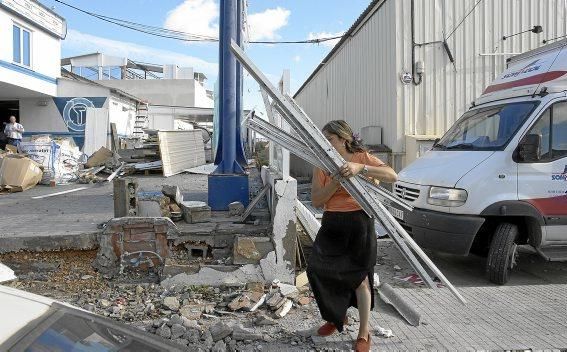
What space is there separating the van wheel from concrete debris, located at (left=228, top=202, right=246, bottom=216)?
3197mm

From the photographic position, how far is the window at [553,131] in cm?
571

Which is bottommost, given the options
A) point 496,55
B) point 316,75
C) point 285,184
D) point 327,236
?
point 327,236

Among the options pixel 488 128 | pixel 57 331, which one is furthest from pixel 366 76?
pixel 57 331

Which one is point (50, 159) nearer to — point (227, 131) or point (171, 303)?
point (227, 131)

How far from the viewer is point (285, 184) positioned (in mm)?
5176

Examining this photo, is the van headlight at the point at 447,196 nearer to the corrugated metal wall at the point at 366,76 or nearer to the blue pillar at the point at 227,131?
the blue pillar at the point at 227,131

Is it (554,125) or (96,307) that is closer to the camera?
(96,307)

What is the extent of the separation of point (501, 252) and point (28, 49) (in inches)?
693

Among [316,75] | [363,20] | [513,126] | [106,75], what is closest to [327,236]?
[513,126]

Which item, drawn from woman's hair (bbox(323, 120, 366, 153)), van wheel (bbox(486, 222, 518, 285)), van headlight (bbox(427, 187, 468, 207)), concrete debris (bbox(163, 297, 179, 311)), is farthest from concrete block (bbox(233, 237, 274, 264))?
van wheel (bbox(486, 222, 518, 285))

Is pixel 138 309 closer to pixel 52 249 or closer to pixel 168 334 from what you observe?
pixel 168 334

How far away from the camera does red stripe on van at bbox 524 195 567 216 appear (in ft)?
18.3

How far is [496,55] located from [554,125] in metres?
5.91

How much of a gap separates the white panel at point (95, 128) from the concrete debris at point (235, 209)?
13472 millimetres
